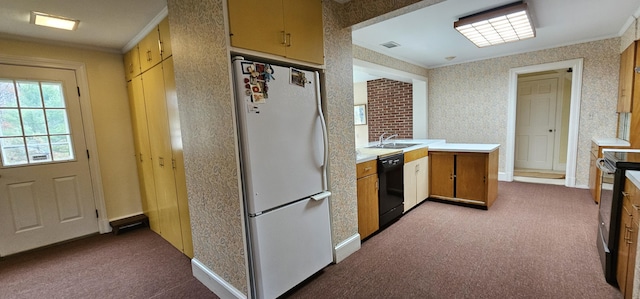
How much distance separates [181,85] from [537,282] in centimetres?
306

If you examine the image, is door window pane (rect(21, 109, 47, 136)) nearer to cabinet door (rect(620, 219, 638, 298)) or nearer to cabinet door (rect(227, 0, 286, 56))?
cabinet door (rect(227, 0, 286, 56))

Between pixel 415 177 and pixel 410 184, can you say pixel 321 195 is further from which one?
pixel 415 177

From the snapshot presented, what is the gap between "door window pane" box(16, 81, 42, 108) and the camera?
2729mm

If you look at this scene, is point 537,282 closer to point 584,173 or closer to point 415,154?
point 415,154

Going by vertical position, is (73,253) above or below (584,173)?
below

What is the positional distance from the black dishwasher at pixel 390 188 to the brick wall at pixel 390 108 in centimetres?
264

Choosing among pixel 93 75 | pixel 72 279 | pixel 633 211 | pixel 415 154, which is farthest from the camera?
pixel 415 154

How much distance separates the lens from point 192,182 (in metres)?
2.09

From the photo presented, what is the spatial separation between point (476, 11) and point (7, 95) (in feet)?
15.9

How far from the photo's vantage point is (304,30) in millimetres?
1932

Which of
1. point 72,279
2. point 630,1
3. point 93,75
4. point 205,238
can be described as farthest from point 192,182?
point 630,1

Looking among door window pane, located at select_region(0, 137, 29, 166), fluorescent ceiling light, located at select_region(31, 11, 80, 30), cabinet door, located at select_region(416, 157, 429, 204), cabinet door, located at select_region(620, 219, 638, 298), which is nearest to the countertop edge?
cabinet door, located at select_region(620, 219, 638, 298)

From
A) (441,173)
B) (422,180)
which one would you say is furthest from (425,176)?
(441,173)

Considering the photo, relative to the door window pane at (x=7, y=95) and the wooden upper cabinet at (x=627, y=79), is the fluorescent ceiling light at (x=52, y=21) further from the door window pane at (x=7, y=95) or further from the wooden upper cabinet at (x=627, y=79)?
the wooden upper cabinet at (x=627, y=79)
